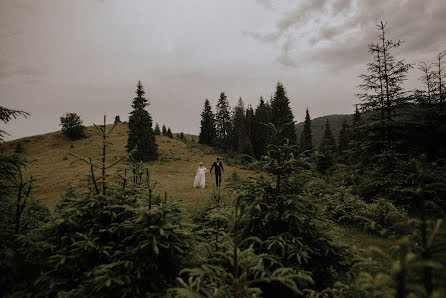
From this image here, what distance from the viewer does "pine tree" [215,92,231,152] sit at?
45.5 m

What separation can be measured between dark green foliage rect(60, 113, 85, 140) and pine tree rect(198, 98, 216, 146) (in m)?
28.6

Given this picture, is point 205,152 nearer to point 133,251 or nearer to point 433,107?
point 433,107

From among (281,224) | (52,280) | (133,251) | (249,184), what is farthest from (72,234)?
(281,224)

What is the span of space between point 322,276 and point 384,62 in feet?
45.5

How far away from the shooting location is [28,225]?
10.0 ft

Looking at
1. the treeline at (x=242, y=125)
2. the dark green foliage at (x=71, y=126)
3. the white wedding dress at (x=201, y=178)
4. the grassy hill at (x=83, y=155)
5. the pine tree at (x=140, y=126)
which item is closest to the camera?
the white wedding dress at (x=201, y=178)

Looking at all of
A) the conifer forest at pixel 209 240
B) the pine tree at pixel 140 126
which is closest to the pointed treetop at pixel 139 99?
Result: the pine tree at pixel 140 126

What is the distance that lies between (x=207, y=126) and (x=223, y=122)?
21.7ft

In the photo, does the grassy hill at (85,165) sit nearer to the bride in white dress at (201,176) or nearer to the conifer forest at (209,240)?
the bride in white dress at (201,176)

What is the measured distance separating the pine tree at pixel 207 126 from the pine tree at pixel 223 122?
3.94m

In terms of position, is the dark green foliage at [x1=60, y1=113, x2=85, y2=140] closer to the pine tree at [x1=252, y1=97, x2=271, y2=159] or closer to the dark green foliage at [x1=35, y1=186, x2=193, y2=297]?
the pine tree at [x1=252, y1=97, x2=271, y2=159]

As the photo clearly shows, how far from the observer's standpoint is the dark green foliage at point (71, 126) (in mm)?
43938

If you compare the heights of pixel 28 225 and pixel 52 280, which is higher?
pixel 28 225

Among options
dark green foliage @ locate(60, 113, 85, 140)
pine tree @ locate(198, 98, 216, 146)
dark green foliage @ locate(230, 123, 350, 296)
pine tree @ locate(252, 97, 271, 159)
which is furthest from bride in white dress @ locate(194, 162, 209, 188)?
dark green foliage @ locate(60, 113, 85, 140)
